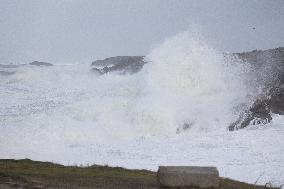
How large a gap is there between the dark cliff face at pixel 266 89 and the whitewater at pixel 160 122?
756mm

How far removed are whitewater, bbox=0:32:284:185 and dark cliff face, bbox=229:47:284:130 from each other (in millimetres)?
756

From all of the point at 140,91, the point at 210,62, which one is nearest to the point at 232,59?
the point at 210,62

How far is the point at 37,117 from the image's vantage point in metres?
25.5

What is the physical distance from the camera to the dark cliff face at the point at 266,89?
24500mm

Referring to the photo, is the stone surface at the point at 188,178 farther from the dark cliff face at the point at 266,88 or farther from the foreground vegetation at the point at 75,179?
the dark cliff face at the point at 266,88

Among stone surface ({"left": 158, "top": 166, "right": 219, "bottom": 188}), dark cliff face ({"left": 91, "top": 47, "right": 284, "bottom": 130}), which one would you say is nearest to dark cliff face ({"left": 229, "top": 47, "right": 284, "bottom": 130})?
dark cliff face ({"left": 91, "top": 47, "right": 284, "bottom": 130})

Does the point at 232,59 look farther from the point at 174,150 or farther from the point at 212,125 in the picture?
the point at 174,150

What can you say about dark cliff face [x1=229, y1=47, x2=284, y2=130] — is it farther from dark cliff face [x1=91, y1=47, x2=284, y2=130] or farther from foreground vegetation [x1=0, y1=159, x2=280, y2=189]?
foreground vegetation [x1=0, y1=159, x2=280, y2=189]

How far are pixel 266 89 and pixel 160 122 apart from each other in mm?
9295

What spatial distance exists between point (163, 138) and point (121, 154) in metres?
4.63

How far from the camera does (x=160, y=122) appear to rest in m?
25.5

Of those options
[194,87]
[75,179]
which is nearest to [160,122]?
[194,87]

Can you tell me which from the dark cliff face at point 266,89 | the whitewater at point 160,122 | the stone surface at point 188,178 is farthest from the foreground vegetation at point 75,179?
the dark cliff face at point 266,89

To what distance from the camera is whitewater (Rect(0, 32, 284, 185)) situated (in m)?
16.6
